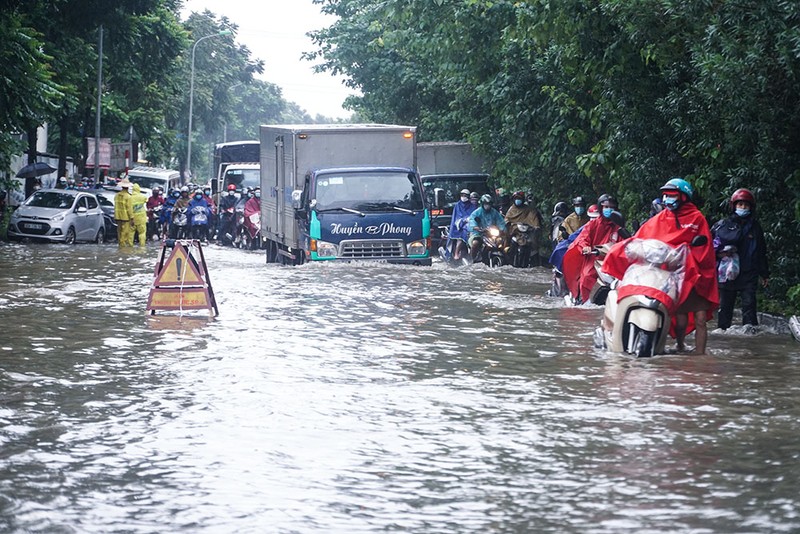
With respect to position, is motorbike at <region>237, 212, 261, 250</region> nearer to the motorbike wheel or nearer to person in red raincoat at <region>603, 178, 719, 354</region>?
person in red raincoat at <region>603, 178, 719, 354</region>

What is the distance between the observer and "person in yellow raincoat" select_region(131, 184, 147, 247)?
37.8m

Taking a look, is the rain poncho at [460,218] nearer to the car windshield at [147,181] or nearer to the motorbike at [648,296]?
the motorbike at [648,296]

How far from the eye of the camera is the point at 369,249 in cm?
2594

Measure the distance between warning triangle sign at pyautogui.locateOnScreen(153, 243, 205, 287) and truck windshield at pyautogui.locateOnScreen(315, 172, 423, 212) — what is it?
28.0ft

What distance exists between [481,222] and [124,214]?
11.3 metres

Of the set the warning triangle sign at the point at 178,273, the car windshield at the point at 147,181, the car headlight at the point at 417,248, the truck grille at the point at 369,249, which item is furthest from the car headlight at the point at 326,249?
the car windshield at the point at 147,181

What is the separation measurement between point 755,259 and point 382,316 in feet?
14.0

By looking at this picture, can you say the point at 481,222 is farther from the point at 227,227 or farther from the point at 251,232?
the point at 227,227

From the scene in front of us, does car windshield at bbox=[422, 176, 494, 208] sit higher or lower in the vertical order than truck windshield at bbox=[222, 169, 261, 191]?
lower

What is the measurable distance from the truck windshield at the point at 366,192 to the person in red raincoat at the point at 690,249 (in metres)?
12.4

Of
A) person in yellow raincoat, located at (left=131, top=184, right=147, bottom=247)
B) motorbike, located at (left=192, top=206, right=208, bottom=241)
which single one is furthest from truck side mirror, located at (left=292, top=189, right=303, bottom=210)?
motorbike, located at (left=192, top=206, right=208, bottom=241)

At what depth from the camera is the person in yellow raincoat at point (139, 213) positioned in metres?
37.8

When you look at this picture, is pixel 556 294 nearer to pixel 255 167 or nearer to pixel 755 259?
pixel 755 259

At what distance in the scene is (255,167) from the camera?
49125mm
